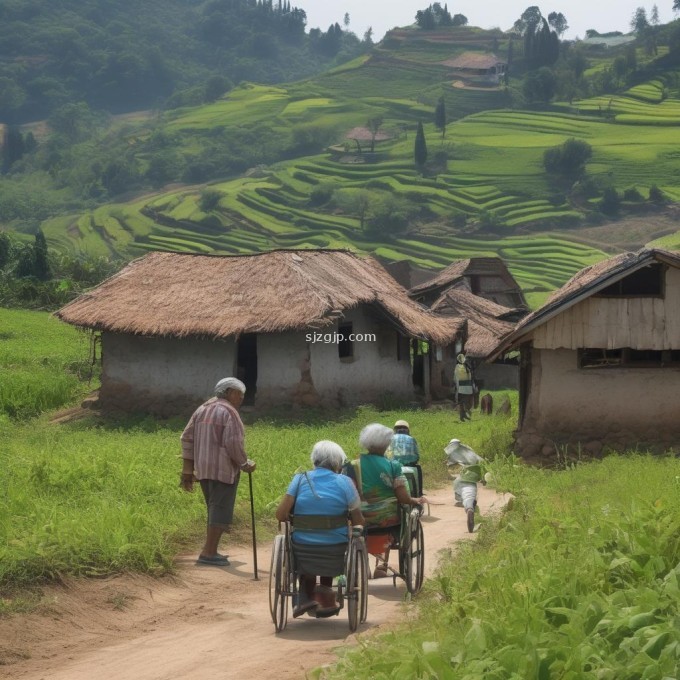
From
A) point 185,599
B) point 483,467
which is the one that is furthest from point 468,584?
point 483,467

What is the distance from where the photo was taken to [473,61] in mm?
143125

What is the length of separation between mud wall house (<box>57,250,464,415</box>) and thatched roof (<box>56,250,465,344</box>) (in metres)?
0.03

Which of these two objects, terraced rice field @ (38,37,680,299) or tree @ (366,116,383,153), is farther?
tree @ (366,116,383,153)

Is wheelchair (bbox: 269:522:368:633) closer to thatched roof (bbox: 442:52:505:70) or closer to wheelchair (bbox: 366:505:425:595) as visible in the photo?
wheelchair (bbox: 366:505:425:595)

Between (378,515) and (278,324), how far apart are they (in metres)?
12.7

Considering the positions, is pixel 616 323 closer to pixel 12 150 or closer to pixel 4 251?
pixel 4 251

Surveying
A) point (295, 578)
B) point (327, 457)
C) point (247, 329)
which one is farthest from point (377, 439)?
point (247, 329)

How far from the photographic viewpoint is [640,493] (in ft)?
30.1

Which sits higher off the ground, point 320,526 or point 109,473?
point 320,526

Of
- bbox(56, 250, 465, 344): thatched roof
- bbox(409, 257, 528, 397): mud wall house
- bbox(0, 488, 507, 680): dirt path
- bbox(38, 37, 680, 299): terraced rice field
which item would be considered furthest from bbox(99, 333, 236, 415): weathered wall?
bbox(38, 37, 680, 299): terraced rice field

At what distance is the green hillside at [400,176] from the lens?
82.2 meters

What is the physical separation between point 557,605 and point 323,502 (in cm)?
170

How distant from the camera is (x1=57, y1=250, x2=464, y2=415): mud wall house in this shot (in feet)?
70.0

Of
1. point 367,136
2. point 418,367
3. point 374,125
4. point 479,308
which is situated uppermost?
point 374,125
